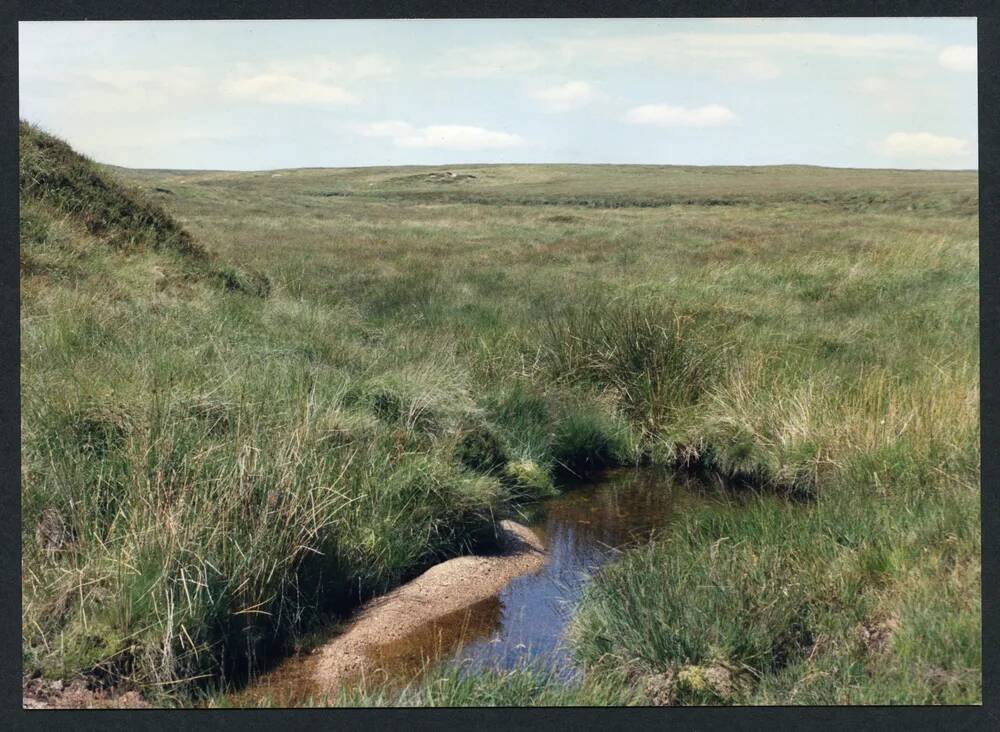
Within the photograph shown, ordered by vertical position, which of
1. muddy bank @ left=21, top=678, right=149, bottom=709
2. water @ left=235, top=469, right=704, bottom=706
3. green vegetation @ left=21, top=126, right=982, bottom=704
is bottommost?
water @ left=235, top=469, right=704, bottom=706

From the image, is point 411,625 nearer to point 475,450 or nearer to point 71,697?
point 71,697

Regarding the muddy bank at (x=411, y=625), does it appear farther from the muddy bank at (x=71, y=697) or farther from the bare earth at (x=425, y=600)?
the muddy bank at (x=71, y=697)

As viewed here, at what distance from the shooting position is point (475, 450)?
8.67 m

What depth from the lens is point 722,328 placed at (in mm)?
11359

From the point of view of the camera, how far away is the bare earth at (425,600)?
595cm

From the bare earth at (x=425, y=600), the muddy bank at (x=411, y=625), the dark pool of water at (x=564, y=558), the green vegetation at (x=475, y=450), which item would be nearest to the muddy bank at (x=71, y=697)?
the green vegetation at (x=475, y=450)

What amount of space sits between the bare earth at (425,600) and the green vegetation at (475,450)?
0.21 m

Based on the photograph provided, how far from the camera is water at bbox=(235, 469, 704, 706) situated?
18.9 feet

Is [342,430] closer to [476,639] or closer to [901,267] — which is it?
[476,639]

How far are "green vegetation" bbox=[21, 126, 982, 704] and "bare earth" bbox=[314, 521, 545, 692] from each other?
215 mm

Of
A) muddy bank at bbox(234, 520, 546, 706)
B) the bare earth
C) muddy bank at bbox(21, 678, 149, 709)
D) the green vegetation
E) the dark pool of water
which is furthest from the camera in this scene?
the dark pool of water

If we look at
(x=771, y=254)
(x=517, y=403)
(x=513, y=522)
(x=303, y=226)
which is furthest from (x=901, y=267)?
(x=303, y=226)

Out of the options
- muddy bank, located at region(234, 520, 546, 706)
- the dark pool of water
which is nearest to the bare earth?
muddy bank, located at region(234, 520, 546, 706)

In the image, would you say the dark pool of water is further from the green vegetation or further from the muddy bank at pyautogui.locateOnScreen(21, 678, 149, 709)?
the muddy bank at pyautogui.locateOnScreen(21, 678, 149, 709)
